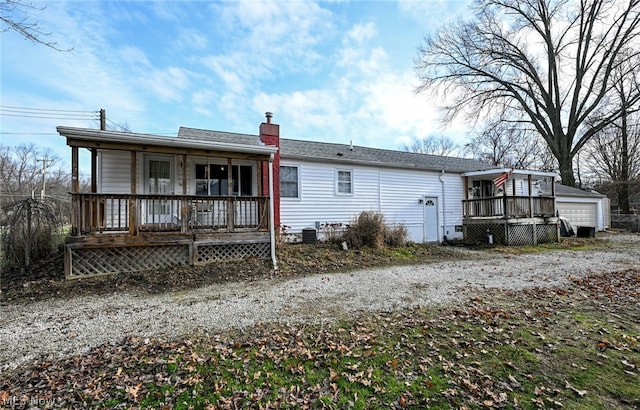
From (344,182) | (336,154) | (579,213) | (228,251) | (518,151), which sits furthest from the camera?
(518,151)

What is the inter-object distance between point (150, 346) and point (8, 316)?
10.9 ft

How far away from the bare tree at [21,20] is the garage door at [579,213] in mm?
24836

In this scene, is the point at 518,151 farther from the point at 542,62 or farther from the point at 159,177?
the point at 159,177

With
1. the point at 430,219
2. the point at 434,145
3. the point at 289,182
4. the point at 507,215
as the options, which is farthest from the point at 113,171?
the point at 434,145

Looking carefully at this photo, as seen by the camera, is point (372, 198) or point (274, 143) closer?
point (274, 143)

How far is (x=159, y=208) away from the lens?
8.10m

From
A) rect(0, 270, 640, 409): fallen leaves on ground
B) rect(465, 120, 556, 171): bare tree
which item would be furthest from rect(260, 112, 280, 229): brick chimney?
rect(465, 120, 556, 171): bare tree

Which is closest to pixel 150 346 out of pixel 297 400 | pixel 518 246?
pixel 297 400

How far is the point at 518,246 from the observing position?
43.0 ft

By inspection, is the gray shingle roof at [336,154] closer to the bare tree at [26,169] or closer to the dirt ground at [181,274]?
the dirt ground at [181,274]

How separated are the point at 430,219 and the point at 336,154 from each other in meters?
5.68

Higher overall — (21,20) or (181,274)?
(21,20)

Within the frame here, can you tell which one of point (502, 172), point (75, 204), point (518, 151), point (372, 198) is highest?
point (518, 151)

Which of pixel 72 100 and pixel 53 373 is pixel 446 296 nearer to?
pixel 53 373
